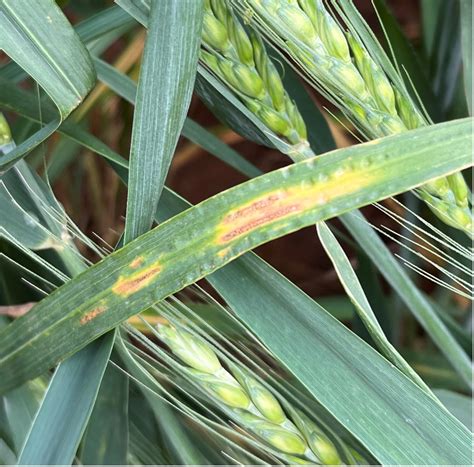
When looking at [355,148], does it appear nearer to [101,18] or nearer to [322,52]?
[322,52]

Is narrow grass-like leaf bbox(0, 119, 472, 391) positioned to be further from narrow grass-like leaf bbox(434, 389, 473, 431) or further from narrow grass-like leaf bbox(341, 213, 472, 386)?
narrow grass-like leaf bbox(434, 389, 473, 431)

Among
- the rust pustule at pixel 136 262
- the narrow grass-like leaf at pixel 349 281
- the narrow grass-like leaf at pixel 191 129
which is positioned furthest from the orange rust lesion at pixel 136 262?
the narrow grass-like leaf at pixel 191 129

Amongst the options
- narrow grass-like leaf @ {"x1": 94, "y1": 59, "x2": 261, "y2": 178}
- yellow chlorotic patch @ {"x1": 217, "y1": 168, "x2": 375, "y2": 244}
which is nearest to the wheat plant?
yellow chlorotic patch @ {"x1": 217, "y1": 168, "x2": 375, "y2": 244}

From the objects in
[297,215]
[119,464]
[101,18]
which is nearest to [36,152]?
[101,18]

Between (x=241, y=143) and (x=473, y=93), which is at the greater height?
(x=241, y=143)

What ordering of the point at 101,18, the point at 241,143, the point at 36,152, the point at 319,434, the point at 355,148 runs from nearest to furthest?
1. the point at 355,148
2. the point at 319,434
3. the point at 101,18
4. the point at 36,152
5. the point at 241,143

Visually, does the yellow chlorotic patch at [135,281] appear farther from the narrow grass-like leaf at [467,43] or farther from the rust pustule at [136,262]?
the narrow grass-like leaf at [467,43]

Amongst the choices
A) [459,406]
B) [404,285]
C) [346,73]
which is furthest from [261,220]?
[459,406]
